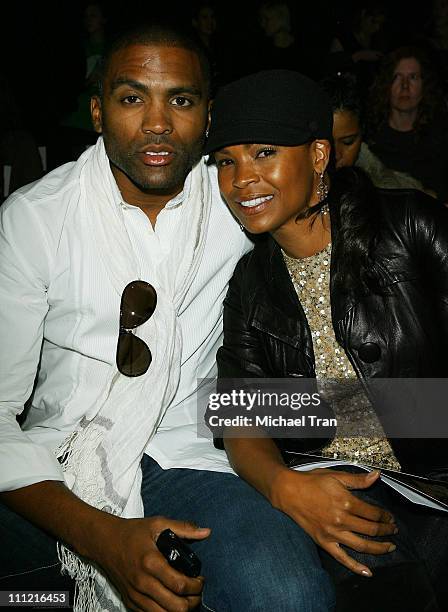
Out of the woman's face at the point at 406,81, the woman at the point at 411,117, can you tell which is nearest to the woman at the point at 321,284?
the woman at the point at 411,117

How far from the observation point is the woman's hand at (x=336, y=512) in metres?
1.69

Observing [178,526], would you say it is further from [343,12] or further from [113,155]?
[343,12]

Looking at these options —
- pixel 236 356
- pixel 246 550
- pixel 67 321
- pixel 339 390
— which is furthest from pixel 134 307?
pixel 246 550

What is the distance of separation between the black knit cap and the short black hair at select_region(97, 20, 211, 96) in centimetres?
22

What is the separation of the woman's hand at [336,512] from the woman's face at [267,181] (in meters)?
0.67

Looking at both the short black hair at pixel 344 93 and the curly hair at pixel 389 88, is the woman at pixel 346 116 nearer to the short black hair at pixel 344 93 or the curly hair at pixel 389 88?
the short black hair at pixel 344 93

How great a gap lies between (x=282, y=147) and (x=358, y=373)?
2.02 feet

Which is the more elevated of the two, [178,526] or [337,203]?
[337,203]

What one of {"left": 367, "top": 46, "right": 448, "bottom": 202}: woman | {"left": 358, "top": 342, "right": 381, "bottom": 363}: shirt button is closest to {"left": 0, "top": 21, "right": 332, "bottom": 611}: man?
{"left": 358, "top": 342, "right": 381, "bottom": 363}: shirt button

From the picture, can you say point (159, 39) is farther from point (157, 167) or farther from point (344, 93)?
point (344, 93)

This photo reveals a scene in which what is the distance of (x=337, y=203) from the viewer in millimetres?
2061

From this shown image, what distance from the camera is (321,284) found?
206 centimetres

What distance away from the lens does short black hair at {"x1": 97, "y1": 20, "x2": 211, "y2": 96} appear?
6.89 feet

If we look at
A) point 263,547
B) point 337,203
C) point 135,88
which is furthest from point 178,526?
point 135,88
